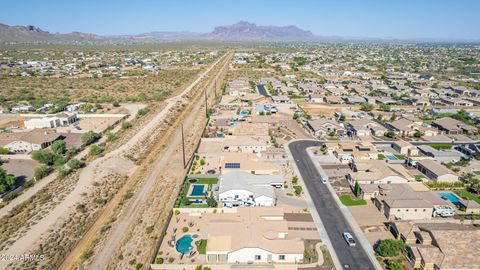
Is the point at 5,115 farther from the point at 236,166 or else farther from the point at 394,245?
the point at 394,245

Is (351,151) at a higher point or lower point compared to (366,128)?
lower

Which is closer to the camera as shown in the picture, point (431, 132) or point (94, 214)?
point (94, 214)

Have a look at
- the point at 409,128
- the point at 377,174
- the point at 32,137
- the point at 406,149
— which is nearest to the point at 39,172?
the point at 32,137

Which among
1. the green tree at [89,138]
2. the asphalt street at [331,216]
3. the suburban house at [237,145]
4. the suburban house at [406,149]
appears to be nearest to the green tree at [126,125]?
the green tree at [89,138]

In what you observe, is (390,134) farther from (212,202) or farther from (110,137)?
(110,137)

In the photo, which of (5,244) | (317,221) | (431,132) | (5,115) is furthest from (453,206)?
(5,115)

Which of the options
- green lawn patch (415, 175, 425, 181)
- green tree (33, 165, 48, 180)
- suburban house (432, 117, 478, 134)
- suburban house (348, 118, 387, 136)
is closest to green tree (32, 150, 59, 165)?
green tree (33, 165, 48, 180)
